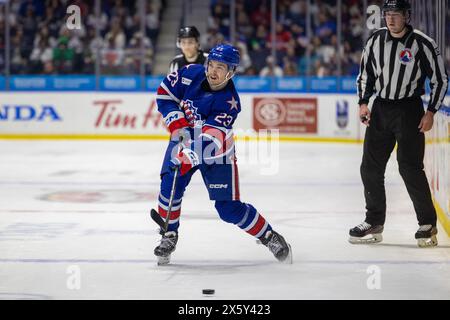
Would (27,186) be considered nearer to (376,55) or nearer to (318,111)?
(376,55)

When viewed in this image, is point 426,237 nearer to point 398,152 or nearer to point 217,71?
point 398,152

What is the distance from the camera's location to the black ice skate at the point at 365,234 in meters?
6.38

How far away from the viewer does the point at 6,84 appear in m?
14.9

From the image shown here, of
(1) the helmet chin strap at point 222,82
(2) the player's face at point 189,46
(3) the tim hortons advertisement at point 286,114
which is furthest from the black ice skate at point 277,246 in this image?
(3) the tim hortons advertisement at point 286,114

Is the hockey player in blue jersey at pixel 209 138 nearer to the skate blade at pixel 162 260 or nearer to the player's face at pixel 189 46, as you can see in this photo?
the skate blade at pixel 162 260

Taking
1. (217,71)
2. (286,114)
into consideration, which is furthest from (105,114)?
(217,71)

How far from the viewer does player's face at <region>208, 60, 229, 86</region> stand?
540 cm

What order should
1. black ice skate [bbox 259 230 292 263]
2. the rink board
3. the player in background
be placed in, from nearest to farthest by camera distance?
black ice skate [bbox 259 230 292 263]
the player in background
the rink board

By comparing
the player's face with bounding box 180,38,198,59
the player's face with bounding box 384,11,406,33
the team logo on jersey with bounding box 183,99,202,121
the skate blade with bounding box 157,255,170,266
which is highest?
the player's face with bounding box 384,11,406,33

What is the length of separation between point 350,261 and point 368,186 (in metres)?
0.82

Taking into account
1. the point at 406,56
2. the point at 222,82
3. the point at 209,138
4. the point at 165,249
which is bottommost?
the point at 165,249

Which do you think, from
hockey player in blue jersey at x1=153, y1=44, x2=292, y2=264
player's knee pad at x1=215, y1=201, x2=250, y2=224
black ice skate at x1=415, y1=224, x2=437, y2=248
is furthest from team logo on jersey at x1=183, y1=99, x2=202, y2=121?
black ice skate at x1=415, y1=224, x2=437, y2=248

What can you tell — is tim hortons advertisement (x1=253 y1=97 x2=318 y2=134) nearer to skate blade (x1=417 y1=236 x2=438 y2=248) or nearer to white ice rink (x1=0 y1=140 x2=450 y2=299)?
white ice rink (x1=0 y1=140 x2=450 y2=299)

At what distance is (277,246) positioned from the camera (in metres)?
5.65
